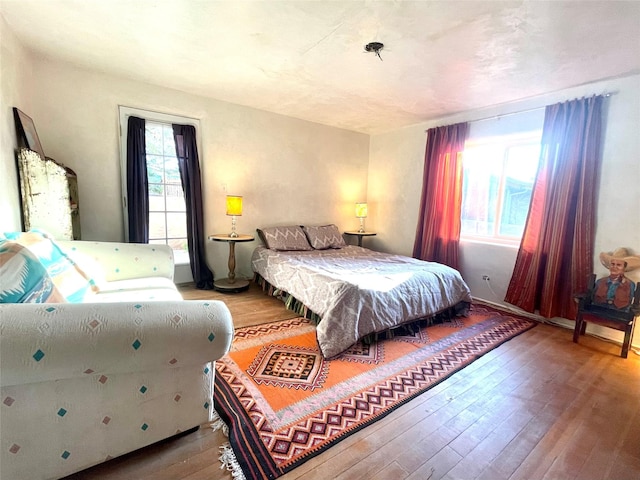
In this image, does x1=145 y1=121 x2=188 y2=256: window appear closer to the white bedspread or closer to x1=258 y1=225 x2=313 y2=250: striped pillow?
x1=258 y1=225 x2=313 y2=250: striped pillow

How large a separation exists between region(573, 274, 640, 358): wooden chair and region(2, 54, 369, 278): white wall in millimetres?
3185

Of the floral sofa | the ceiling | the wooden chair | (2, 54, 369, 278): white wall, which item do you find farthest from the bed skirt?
the ceiling

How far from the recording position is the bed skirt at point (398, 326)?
8.15 feet

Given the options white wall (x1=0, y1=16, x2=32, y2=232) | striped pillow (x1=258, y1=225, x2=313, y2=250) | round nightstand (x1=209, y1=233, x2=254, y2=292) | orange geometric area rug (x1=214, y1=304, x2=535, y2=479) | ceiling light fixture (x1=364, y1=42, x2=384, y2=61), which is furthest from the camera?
striped pillow (x1=258, y1=225, x2=313, y2=250)

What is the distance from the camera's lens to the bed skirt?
2.48m

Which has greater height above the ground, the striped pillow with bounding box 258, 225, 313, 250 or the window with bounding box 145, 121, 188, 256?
the window with bounding box 145, 121, 188, 256

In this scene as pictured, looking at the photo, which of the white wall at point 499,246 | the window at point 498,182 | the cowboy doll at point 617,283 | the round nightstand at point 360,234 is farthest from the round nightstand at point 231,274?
the cowboy doll at point 617,283

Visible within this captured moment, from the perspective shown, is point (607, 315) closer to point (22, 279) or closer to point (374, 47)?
point (374, 47)

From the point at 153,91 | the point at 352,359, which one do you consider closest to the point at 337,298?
the point at 352,359

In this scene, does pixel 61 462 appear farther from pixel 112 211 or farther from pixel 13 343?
pixel 112 211

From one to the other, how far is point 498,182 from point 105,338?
392 centimetres

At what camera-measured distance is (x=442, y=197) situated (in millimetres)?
3842

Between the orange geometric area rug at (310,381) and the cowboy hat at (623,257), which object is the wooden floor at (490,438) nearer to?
the orange geometric area rug at (310,381)

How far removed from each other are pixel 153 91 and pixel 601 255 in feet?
15.5
